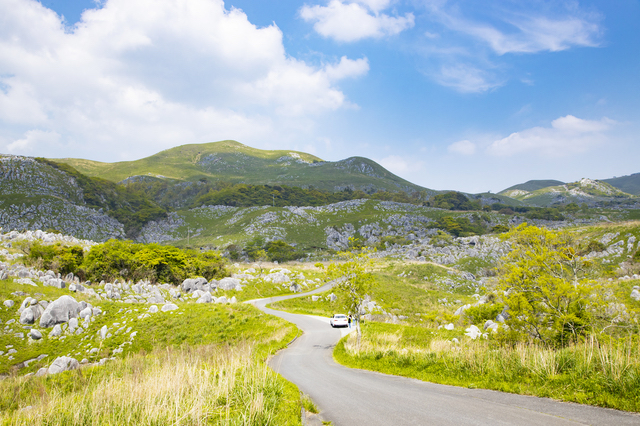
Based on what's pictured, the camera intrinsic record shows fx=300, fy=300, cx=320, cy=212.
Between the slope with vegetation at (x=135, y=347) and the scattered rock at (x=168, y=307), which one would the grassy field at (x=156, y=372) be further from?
the scattered rock at (x=168, y=307)

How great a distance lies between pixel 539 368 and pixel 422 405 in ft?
12.7

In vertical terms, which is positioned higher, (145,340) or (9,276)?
(9,276)

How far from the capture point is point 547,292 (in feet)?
38.1

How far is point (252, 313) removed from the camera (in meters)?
29.7

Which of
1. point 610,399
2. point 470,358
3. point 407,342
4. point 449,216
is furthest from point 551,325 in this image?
point 449,216

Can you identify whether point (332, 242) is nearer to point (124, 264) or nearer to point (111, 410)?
point (124, 264)

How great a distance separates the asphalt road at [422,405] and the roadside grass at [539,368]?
0.48 m

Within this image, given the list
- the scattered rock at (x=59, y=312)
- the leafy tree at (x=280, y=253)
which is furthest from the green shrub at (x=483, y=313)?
the leafy tree at (x=280, y=253)

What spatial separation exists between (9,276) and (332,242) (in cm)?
9789

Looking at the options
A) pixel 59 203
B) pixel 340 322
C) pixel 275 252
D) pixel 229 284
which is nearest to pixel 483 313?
pixel 340 322

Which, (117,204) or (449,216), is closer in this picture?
(449,216)

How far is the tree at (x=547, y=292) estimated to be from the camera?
37.4 feet

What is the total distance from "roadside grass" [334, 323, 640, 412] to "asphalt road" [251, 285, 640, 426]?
48cm

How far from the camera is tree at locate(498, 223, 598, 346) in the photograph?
37.4ft
